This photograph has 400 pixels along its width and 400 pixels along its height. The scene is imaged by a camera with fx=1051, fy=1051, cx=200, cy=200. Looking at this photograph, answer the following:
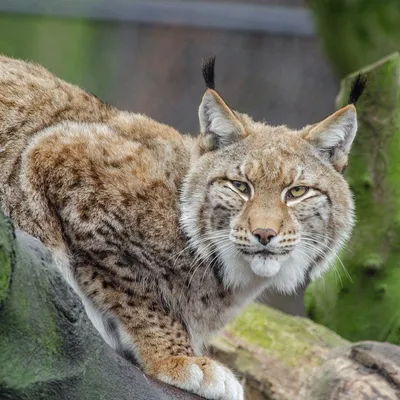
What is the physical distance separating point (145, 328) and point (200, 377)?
36cm

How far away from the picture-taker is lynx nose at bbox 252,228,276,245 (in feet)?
14.1

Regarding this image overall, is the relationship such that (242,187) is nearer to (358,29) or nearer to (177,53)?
(358,29)

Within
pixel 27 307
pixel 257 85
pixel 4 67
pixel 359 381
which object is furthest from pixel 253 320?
pixel 257 85

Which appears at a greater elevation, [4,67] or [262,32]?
[262,32]

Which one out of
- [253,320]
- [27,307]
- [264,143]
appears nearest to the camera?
[27,307]

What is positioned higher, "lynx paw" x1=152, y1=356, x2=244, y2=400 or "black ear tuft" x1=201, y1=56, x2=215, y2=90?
"black ear tuft" x1=201, y1=56, x2=215, y2=90

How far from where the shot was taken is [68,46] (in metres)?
10.2

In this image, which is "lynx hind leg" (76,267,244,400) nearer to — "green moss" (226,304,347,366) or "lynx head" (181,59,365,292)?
"lynx head" (181,59,365,292)

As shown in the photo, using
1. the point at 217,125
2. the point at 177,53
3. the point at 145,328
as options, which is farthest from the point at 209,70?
the point at 177,53

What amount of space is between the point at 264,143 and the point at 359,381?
1.16 metres

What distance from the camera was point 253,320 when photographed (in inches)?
230

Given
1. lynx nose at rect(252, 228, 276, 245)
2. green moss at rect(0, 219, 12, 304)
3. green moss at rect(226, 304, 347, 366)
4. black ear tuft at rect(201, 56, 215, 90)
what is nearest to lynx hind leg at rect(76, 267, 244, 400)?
lynx nose at rect(252, 228, 276, 245)

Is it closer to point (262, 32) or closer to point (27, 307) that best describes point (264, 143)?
point (27, 307)

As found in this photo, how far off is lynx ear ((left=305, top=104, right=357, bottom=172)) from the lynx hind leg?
1.02 meters
